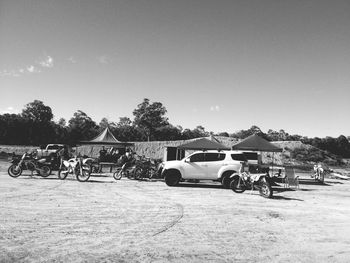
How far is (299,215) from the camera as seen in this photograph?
8.77 metres

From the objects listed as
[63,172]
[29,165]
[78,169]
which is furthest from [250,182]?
[29,165]

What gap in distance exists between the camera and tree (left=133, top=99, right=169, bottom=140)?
8862 centimetres

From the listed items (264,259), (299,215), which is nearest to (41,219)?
(264,259)

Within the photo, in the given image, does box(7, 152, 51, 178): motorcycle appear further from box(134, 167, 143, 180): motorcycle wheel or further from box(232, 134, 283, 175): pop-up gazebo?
box(232, 134, 283, 175): pop-up gazebo

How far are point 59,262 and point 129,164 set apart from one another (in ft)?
47.0

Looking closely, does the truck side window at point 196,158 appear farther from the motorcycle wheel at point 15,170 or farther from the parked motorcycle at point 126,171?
the motorcycle wheel at point 15,170

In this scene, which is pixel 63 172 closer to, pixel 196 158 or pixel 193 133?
pixel 196 158

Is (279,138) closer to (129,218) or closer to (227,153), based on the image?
(227,153)

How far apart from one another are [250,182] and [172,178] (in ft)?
13.8

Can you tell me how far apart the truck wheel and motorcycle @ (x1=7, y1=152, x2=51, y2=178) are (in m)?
6.76

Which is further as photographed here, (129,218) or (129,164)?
(129,164)

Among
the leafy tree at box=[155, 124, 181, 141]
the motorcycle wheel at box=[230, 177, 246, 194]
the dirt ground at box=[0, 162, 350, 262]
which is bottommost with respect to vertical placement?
the dirt ground at box=[0, 162, 350, 262]

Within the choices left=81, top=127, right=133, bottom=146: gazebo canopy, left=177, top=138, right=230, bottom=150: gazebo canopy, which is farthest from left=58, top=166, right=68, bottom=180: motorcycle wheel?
left=177, top=138, right=230, bottom=150: gazebo canopy

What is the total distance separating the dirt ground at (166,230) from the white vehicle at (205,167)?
14.6 feet
